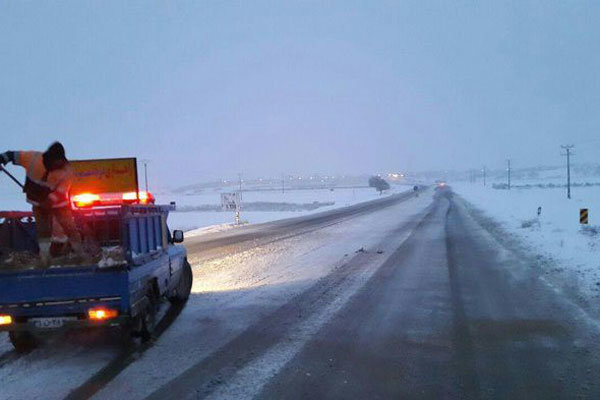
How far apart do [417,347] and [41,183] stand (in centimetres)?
499

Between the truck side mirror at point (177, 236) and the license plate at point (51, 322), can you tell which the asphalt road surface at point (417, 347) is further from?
the truck side mirror at point (177, 236)

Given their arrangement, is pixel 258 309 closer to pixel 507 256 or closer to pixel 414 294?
pixel 414 294

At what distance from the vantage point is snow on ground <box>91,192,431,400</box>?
627cm

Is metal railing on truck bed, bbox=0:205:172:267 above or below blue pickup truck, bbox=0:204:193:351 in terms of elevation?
above

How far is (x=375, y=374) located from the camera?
6.00 meters

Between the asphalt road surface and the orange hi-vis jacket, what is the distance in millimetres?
2649

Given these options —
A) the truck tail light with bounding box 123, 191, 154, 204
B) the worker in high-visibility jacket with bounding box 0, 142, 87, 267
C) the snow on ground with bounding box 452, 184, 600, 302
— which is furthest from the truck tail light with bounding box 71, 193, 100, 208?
the snow on ground with bounding box 452, 184, 600, 302

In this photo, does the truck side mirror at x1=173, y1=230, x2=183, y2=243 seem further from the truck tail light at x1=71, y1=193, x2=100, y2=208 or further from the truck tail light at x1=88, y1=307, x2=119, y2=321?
the truck tail light at x1=88, y1=307, x2=119, y2=321

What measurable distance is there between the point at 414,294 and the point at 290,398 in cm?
563

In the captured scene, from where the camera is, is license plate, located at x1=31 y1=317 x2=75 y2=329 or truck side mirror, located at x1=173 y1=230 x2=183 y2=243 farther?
truck side mirror, located at x1=173 y1=230 x2=183 y2=243

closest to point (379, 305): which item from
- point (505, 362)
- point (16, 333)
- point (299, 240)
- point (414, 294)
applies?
point (414, 294)

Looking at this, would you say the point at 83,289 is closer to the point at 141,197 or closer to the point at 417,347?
the point at 141,197

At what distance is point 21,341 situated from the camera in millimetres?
7312

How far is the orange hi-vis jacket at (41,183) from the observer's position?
6758mm
